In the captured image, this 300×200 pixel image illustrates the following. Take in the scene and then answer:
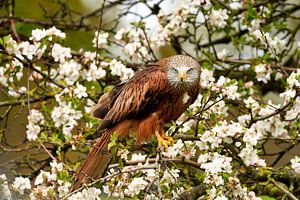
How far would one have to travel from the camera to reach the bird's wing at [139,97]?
519 cm

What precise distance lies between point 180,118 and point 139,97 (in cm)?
59

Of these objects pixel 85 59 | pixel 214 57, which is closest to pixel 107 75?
pixel 85 59

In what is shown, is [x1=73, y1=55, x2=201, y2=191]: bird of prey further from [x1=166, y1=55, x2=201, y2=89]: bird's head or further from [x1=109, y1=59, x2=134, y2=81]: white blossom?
[x1=109, y1=59, x2=134, y2=81]: white blossom

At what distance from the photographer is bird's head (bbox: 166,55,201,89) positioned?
514cm

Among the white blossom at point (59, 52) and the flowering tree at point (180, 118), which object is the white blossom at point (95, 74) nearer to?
the flowering tree at point (180, 118)

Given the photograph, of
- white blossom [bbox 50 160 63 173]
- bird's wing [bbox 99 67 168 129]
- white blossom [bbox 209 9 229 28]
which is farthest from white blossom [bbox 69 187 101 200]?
white blossom [bbox 209 9 229 28]

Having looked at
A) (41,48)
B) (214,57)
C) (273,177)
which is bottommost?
(273,177)

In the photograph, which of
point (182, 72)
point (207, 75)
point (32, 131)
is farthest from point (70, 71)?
point (182, 72)

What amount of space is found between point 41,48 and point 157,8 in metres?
1.75

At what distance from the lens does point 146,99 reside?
5.20 m

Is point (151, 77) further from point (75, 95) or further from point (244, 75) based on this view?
point (244, 75)

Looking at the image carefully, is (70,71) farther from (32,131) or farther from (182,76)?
(182,76)

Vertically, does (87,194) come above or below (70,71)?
below

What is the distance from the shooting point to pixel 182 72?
16.8 feet
